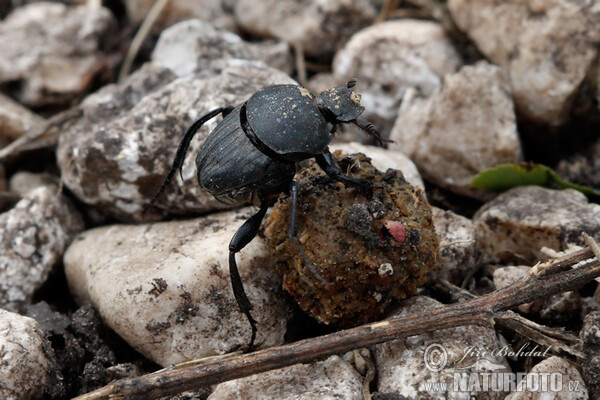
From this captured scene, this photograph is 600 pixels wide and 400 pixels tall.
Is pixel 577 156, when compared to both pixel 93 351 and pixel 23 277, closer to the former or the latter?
pixel 93 351

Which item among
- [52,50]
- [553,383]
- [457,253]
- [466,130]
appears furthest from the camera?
[52,50]

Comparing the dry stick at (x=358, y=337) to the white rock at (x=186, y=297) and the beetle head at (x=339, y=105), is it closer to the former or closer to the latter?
the white rock at (x=186, y=297)

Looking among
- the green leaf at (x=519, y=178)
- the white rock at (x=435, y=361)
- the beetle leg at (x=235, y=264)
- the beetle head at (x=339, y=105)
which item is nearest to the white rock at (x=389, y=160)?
the green leaf at (x=519, y=178)

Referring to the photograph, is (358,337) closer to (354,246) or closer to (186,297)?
(354,246)

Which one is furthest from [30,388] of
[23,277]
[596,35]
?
[596,35]

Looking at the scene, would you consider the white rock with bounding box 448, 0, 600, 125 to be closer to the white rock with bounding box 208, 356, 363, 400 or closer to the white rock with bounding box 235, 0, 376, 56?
the white rock with bounding box 235, 0, 376, 56

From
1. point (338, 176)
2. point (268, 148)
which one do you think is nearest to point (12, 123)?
point (268, 148)
